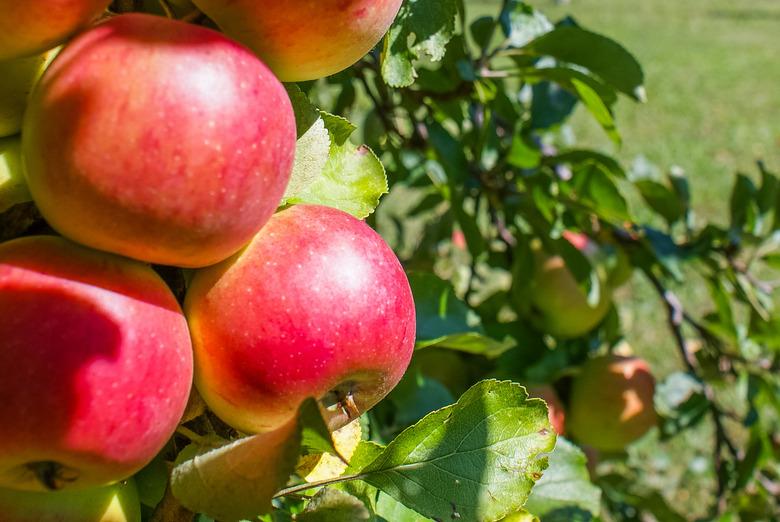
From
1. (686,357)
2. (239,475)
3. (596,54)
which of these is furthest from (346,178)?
(686,357)

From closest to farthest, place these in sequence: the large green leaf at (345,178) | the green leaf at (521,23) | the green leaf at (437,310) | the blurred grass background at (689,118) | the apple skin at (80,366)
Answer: the apple skin at (80,366)
the large green leaf at (345,178)
the green leaf at (437,310)
the green leaf at (521,23)
the blurred grass background at (689,118)

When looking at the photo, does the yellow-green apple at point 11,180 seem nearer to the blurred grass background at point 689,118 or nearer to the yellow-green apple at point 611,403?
the blurred grass background at point 689,118

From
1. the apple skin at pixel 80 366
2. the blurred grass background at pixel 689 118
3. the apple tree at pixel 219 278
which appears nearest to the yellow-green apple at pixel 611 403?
the blurred grass background at pixel 689 118


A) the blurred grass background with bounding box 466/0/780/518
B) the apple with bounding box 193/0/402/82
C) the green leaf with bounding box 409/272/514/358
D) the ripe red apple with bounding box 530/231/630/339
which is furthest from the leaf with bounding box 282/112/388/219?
the ripe red apple with bounding box 530/231/630/339

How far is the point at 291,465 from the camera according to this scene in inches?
17.5

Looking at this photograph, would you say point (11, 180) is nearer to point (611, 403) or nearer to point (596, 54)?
point (596, 54)

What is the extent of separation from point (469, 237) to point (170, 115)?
81cm

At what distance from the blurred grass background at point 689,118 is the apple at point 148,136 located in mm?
930

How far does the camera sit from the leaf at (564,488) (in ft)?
2.91

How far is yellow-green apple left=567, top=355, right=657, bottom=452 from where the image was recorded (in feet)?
4.85

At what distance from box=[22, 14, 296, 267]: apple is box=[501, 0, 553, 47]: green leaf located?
2.39ft

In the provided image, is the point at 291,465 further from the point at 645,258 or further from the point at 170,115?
the point at 645,258

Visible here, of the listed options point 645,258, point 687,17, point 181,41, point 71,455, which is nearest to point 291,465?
point 71,455

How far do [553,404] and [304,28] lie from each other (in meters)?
1.15
